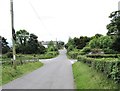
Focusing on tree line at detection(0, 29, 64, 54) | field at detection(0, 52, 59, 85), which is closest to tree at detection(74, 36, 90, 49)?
tree line at detection(0, 29, 64, 54)

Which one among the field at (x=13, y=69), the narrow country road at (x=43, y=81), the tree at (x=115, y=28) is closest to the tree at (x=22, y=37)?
the tree at (x=115, y=28)

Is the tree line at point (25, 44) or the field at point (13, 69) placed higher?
the tree line at point (25, 44)

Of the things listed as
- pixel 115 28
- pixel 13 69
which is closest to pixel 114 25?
pixel 115 28

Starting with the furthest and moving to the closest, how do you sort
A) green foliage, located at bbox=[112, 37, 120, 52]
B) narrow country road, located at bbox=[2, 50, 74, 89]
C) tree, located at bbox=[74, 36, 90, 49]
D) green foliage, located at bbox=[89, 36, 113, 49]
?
1. tree, located at bbox=[74, 36, 90, 49]
2. green foliage, located at bbox=[89, 36, 113, 49]
3. green foliage, located at bbox=[112, 37, 120, 52]
4. narrow country road, located at bbox=[2, 50, 74, 89]

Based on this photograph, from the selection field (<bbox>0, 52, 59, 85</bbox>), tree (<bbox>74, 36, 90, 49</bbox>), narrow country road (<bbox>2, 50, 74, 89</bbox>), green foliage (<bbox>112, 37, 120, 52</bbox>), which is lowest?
narrow country road (<bbox>2, 50, 74, 89</bbox>)

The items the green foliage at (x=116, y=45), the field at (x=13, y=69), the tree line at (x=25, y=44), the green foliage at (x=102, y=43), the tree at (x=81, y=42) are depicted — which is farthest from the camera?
the tree at (x=81, y=42)

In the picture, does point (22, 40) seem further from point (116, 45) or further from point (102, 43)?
point (116, 45)

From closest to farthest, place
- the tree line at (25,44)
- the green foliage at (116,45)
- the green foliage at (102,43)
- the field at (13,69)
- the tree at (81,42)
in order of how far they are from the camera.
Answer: the field at (13,69), the green foliage at (116,45), the green foliage at (102,43), the tree line at (25,44), the tree at (81,42)

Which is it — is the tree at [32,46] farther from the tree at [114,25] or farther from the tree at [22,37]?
the tree at [114,25]

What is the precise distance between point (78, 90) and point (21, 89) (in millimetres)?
2895

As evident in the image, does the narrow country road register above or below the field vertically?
below

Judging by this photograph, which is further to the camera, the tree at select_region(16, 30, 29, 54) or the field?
the tree at select_region(16, 30, 29, 54)

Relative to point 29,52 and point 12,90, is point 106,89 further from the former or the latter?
point 29,52

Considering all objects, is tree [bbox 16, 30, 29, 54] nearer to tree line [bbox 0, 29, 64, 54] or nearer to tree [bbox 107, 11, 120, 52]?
tree line [bbox 0, 29, 64, 54]
